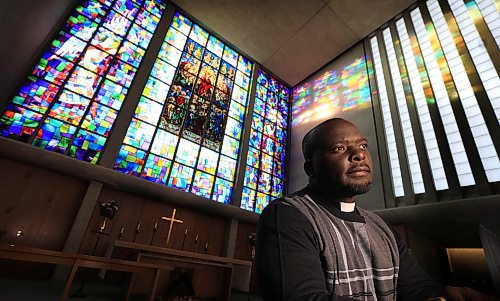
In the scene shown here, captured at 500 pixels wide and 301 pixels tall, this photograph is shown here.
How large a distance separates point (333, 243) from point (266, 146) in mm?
7861

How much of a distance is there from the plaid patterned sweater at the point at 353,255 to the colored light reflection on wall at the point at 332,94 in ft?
23.8

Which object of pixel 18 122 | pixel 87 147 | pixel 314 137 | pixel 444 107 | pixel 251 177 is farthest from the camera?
pixel 251 177

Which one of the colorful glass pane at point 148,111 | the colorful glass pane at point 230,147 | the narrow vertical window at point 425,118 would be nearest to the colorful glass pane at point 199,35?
the colorful glass pane at point 148,111

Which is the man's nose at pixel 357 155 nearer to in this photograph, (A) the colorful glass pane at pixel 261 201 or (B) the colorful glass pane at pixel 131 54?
(A) the colorful glass pane at pixel 261 201

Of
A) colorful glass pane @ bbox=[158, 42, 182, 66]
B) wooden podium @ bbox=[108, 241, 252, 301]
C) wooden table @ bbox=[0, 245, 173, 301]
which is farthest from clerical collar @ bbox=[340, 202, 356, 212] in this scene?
colorful glass pane @ bbox=[158, 42, 182, 66]

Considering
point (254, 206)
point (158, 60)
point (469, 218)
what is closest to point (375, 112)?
point (469, 218)

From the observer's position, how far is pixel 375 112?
277 inches

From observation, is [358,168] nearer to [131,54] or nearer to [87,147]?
[87,147]

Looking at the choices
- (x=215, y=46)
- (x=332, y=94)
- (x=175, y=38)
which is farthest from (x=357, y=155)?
(x=215, y=46)

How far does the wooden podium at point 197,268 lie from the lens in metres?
3.83

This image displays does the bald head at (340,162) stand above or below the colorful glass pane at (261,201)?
below


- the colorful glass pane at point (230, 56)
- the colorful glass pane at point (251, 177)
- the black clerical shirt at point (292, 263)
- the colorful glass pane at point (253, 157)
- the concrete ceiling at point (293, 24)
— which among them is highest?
the concrete ceiling at point (293, 24)

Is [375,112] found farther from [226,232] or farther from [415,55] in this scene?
[226,232]

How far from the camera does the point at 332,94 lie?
8711 millimetres
